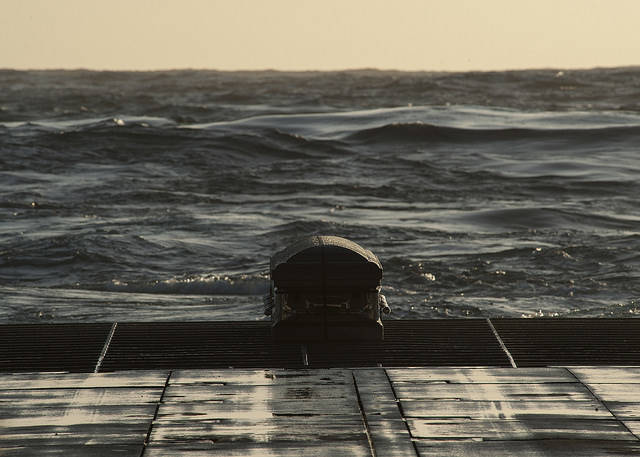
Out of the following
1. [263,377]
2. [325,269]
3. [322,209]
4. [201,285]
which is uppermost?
[325,269]

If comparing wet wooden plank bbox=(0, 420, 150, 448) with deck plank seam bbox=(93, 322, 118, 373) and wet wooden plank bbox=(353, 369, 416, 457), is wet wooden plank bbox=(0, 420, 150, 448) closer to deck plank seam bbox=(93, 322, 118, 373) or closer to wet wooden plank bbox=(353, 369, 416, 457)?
wet wooden plank bbox=(353, 369, 416, 457)

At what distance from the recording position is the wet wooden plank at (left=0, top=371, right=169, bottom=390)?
5996 millimetres

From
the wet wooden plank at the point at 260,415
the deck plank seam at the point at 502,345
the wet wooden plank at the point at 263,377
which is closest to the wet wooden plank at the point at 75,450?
the wet wooden plank at the point at 260,415

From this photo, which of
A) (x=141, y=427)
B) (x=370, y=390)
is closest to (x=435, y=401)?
(x=370, y=390)

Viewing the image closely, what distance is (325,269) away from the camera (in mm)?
7223

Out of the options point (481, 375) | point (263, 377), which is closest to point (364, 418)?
point (263, 377)

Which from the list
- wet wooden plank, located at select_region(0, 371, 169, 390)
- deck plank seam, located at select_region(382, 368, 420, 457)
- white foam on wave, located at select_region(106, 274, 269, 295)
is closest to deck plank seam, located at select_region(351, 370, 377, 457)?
deck plank seam, located at select_region(382, 368, 420, 457)

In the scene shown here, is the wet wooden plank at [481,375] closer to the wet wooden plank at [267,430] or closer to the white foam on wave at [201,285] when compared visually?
the wet wooden plank at [267,430]

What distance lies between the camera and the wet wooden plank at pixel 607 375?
20.1 feet

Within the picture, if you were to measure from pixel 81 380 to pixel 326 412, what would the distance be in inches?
65.5

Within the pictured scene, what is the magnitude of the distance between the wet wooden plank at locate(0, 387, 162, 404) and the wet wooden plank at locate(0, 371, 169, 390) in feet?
0.28

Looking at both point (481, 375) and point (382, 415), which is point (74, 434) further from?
point (481, 375)

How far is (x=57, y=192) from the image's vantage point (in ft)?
96.8

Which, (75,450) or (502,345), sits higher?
(75,450)
